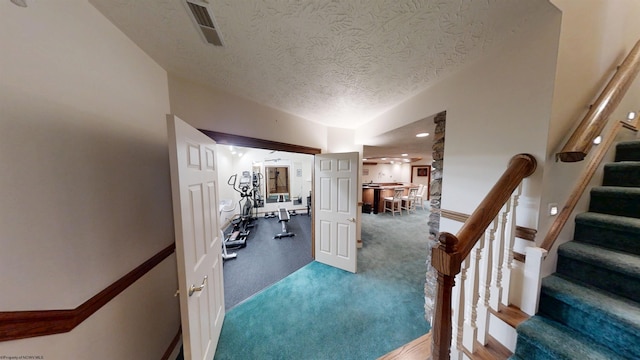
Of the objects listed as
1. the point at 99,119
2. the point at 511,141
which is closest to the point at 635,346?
the point at 511,141

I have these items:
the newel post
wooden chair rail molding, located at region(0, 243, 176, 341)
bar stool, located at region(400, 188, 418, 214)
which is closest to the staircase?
the newel post

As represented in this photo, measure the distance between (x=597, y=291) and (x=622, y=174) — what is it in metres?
0.95

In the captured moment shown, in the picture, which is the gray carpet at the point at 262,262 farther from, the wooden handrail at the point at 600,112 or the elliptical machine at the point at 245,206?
the wooden handrail at the point at 600,112

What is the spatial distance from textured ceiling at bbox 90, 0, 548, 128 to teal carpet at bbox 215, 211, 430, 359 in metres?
2.34

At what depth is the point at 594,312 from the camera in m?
0.82

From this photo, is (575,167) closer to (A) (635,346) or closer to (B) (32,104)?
(A) (635,346)

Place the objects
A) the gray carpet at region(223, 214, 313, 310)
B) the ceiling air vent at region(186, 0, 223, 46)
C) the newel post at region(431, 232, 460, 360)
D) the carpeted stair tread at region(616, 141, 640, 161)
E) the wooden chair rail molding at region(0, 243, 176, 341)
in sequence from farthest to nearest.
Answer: the gray carpet at region(223, 214, 313, 310) → the carpeted stair tread at region(616, 141, 640, 161) → the ceiling air vent at region(186, 0, 223, 46) → the newel post at region(431, 232, 460, 360) → the wooden chair rail molding at region(0, 243, 176, 341)

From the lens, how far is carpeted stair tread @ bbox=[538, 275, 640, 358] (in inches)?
29.3

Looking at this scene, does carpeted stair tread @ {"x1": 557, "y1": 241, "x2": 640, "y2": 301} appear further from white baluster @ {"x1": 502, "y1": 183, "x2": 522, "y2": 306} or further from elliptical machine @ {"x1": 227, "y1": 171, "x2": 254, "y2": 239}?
elliptical machine @ {"x1": 227, "y1": 171, "x2": 254, "y2": 239}

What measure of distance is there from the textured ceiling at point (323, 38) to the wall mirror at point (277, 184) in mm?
4579

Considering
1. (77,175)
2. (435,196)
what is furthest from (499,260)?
(77,175)

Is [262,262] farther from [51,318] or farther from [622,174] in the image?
[622,174]

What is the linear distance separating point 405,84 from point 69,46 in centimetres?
210

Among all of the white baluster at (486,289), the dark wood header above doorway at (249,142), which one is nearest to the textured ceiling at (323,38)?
the dark wood header above doorway at (249,142)
